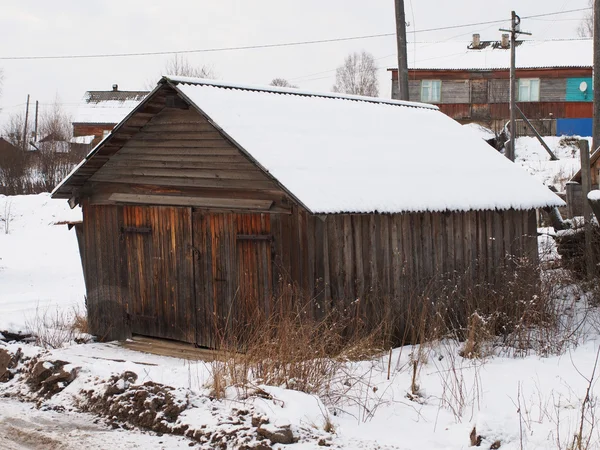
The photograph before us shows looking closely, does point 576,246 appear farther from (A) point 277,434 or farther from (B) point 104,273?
(A) point 277,434

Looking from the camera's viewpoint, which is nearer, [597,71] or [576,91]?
[597,71]

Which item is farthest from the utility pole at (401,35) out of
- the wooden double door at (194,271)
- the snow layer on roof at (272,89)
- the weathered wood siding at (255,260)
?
the wooden double door at (194,271)

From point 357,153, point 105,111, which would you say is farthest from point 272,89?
point 105,111

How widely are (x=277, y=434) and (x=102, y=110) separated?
55507mm

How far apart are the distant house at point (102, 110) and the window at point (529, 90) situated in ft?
90.9

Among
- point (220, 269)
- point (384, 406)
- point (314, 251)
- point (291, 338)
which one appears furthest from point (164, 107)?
point (384, 406)

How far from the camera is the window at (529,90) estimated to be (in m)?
40.8

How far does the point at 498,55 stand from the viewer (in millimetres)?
41750

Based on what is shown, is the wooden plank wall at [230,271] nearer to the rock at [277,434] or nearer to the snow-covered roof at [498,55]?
the rock at [277,434]

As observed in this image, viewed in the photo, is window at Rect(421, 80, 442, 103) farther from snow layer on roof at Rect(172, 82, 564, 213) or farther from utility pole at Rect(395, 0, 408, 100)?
snow layer on roof at Rect(172, 82, 564, 213)

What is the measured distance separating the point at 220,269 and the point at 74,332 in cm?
328

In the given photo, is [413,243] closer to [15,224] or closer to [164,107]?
[164,107]

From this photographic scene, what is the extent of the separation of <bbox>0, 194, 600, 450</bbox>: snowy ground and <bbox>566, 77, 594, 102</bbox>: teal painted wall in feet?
106

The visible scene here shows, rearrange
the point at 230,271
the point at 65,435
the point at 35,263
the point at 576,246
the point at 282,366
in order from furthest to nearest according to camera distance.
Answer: the point at 35,263 → the point at 576,246 → the point at 230,271 → the point at 282,366 → the point at 65,435
